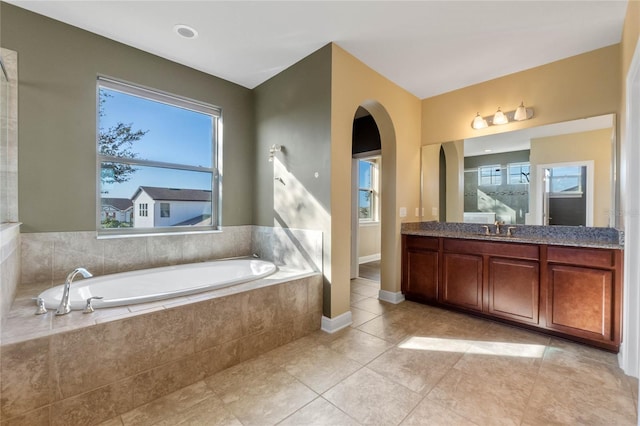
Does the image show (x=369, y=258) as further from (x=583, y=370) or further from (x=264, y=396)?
(x=264, y=396)

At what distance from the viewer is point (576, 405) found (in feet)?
5.20

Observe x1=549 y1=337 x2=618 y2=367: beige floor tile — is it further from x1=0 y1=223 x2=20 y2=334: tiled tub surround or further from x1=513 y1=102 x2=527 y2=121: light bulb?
x1=0 y1=223 x2=20 y2=334: tiled tub surround

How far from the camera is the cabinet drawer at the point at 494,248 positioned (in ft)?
8.25

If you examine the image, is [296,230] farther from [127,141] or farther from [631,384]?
[631,384]

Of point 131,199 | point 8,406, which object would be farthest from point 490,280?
point 131,199

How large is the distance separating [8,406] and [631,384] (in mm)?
3550

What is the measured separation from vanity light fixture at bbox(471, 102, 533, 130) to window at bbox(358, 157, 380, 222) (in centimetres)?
280

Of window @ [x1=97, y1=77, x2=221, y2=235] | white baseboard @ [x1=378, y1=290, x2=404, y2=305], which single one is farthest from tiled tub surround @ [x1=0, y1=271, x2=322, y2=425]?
white baseboard @ [x1=378, y1=290, x2=404, y2=305]

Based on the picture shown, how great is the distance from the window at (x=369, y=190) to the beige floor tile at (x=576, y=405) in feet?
14.0

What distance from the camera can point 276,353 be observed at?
216 cm

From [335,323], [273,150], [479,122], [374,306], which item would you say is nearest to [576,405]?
[335,323]

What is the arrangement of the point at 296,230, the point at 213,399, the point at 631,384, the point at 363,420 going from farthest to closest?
the point at 296,230 < the point at 631,384 < the point at 213,399 < the point at 363,420

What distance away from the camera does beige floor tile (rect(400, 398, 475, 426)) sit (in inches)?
57.1

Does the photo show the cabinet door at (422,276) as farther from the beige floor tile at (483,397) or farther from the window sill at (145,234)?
the window sill at (145,234)
